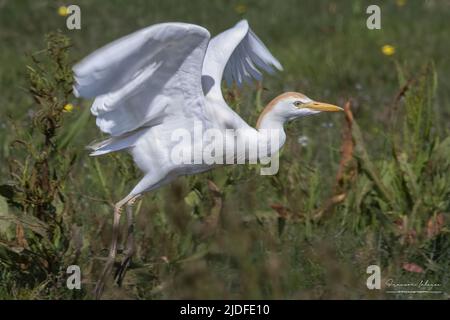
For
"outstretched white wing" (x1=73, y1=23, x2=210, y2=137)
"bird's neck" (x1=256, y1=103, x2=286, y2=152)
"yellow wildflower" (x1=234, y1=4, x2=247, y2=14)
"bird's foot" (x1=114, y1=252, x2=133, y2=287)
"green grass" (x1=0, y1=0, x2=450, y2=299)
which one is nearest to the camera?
"green grass" (x1=0, y1=0, x2=450, y2=299)

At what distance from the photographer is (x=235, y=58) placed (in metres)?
6.00

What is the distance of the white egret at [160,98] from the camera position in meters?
4.49

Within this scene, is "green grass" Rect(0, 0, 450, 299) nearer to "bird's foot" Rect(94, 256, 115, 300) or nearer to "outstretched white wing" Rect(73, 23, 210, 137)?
"bird's foot" Rect(94, 256, 115, 300)

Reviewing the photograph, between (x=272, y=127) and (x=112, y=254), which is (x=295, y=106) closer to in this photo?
(x=272, y=127)

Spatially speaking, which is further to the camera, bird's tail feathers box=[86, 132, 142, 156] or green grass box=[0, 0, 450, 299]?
bird's tail feathers box=[86, 132, 142, 156]

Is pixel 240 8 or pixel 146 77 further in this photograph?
pixel 240 8

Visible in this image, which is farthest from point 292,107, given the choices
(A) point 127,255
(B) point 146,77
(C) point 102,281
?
(C) point 102,281

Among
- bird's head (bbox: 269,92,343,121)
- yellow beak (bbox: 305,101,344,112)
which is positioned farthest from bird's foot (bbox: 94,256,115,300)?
yellow beak (bbox: 305,101,344,112)

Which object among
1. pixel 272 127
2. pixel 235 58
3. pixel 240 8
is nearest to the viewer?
pixel 272 127

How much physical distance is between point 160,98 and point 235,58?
1100 mm

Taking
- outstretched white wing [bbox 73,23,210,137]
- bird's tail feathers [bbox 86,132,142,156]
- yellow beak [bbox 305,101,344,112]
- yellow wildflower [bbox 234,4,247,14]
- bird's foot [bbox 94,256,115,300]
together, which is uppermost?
yellow wildflower [bbox 234,4,247,14]

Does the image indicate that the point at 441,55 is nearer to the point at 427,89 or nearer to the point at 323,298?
the point at 427,89

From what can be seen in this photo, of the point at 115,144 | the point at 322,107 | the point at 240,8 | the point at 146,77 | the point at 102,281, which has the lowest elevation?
the point at 102,281

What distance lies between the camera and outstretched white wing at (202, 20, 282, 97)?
17.8ft
